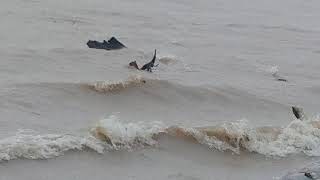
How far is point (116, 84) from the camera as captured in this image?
294 inches

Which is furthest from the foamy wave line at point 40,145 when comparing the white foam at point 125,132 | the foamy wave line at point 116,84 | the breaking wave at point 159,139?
the foamy wave line at point 116,84

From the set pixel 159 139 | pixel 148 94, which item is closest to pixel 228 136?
pixel 159 139

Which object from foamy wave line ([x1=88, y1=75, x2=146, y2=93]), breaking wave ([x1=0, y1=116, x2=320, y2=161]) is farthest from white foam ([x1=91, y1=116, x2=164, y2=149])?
foamy wave line ([x1=88, y1=75, x2=146, y2=93])

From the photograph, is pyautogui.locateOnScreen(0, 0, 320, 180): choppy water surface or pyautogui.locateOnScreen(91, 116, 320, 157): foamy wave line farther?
pyautogui.locateOnScreen(91, 116, 320, 157): foamy wave line

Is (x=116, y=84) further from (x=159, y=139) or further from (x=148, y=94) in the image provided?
(x=159, y=139)

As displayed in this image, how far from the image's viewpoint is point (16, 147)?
17.1 ft

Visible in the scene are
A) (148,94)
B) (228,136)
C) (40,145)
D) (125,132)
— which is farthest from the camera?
(148,94)

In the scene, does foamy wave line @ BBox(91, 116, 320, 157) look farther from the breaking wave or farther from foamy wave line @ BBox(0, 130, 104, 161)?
foamy wave line @ BBox(0, 130, 104, 161)

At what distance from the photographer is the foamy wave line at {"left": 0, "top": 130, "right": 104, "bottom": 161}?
517cm

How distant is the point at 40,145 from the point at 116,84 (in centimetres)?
224

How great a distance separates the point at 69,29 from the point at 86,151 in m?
5.04

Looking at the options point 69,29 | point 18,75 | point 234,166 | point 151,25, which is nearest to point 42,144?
point 234,166

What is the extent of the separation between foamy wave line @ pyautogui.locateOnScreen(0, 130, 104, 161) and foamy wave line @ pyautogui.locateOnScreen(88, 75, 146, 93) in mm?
1673

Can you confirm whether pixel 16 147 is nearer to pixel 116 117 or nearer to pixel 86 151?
pixel 86 151
